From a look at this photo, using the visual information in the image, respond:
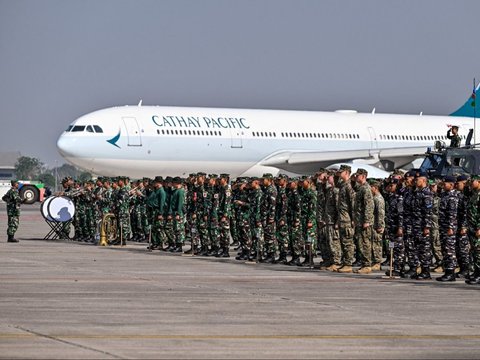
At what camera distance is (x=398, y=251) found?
2286 cm

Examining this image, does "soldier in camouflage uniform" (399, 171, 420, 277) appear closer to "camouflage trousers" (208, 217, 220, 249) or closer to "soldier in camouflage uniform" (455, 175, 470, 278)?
"soldier in camouflage uniform" (455, 175, 470, 278)

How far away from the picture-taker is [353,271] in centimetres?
2414

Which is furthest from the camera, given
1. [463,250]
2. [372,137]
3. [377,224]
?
[372,137]

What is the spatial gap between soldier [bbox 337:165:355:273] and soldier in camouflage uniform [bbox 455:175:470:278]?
265cm

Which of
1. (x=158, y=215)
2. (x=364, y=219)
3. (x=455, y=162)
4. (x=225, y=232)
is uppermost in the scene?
(x=455, y=162)

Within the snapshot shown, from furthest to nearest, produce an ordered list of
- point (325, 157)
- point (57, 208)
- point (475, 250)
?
point (325, 157) < point (57, 208) < point (475, 250)

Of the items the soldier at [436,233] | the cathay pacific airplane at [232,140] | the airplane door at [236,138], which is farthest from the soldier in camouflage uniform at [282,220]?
the airplane door at [236,138]

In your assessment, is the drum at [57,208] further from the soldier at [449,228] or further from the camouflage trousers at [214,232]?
the soldier at [449,228]

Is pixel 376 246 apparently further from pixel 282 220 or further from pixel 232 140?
pixel 232 140

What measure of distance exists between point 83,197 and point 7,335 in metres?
23.5

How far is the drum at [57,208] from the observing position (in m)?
34.9

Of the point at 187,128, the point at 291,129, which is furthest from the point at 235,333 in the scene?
the point at 291,129

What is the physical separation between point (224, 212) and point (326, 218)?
4.53 meters

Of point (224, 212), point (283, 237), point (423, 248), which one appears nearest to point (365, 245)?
point (423, 248)
